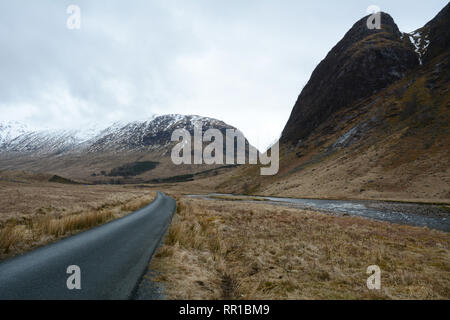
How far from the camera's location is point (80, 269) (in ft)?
18.7

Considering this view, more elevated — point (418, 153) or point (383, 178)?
point (418, 153)

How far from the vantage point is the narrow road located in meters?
4.43

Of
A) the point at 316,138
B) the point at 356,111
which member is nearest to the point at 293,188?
the point at 316,138

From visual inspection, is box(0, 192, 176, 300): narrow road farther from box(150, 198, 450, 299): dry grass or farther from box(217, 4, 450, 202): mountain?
box(217, 4, 450, 202): mountain

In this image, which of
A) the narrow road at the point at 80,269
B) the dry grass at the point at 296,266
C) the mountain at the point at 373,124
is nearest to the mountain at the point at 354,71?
the mountain at the point at 373,124

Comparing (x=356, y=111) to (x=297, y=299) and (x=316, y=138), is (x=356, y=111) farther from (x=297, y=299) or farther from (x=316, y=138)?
(x=297, y=299)

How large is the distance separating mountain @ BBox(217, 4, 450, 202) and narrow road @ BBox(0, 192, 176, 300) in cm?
4331

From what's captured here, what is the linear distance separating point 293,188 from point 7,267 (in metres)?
66.8

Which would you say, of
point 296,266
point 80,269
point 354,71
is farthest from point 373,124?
point 80,269

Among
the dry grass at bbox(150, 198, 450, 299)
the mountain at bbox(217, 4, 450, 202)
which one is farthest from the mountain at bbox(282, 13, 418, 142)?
the dry grass at bbox(150, 198, 450, 299)

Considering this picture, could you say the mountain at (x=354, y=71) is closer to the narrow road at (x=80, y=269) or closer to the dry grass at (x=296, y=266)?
the dry grass at (x=296, y=266)

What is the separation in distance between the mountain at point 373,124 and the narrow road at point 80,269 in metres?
43.3
